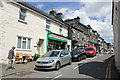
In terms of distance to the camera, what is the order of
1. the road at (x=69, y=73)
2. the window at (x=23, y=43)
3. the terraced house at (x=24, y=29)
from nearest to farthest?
the road at (x=69, y=73) → the terraced house at (x=24, y=29) → the window at (x=23, y=43)

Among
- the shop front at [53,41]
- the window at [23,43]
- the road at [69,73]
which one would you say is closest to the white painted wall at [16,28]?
the window at [23,43]

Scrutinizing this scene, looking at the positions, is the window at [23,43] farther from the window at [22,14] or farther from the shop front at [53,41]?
the shop front at [53,41]

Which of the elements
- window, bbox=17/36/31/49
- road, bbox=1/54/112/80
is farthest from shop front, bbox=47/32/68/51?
road, bbox=1/54/112/80

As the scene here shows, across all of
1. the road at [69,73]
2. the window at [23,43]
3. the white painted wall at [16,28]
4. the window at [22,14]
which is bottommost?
the road at [69,73]

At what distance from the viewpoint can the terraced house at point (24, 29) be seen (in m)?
11.3

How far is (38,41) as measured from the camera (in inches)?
619

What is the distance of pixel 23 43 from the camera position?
13461 mm

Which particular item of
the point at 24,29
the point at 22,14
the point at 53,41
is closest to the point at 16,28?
the point at 24,29

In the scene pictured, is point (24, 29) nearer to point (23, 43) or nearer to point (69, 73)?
point (23, 43)

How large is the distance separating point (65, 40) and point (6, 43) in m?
12.1

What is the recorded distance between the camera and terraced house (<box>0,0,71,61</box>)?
11.3m

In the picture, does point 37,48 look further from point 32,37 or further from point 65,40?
point 65,40

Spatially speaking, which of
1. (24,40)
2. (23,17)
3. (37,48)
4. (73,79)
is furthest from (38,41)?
(73,79)

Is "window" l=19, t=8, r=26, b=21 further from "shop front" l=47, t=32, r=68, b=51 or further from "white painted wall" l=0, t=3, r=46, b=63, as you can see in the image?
"shop front" l=47, t=32, r=68, b=51
